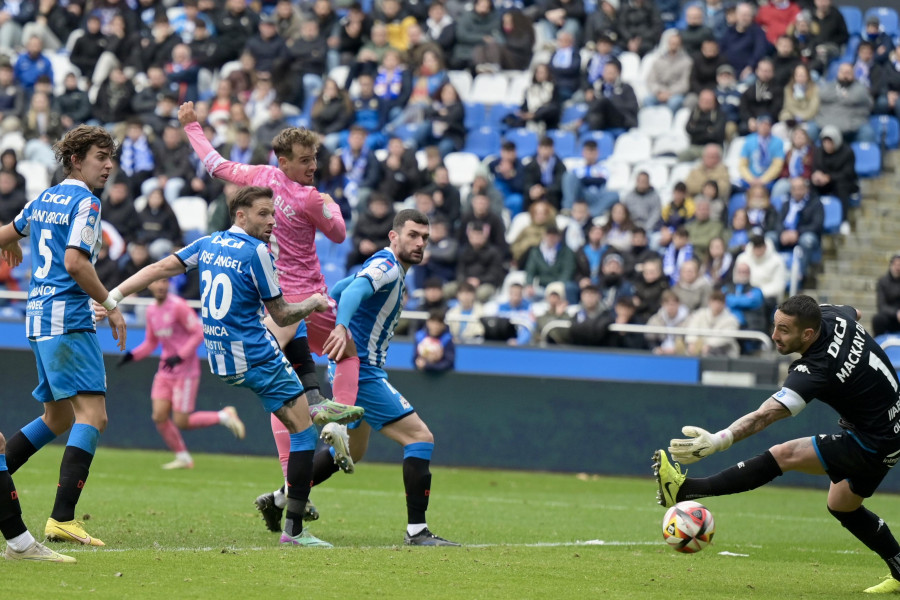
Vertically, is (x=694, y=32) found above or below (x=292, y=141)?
above

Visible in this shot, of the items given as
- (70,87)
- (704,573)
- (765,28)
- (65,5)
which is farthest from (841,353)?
(65,5)

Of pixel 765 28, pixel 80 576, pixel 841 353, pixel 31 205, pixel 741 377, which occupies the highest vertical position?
pixel 765 28

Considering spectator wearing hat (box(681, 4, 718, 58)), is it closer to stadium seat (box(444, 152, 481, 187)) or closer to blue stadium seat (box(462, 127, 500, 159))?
blue stadium seat (box(462, 127, 500, 159))

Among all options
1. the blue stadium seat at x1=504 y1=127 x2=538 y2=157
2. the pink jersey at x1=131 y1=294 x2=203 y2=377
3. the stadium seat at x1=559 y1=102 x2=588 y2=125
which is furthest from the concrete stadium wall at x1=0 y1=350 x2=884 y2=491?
the stadium seat at x1=559 y1=102 x2=588 y2=125

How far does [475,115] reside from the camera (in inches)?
898

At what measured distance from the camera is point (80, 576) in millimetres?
6867

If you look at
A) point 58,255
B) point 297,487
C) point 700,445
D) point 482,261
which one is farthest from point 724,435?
point 482,261

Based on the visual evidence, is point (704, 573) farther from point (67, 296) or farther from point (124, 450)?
point (124, 450)

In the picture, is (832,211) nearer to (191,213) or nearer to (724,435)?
(191,213)

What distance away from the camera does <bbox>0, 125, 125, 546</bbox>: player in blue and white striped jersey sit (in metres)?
8.15

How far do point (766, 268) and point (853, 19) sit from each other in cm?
742

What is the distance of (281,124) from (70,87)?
186 inches

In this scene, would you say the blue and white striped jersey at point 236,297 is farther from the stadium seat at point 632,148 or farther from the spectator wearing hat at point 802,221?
the stadium seat at point 632,148

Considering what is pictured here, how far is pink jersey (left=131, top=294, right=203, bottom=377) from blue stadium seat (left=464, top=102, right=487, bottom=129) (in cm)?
864
